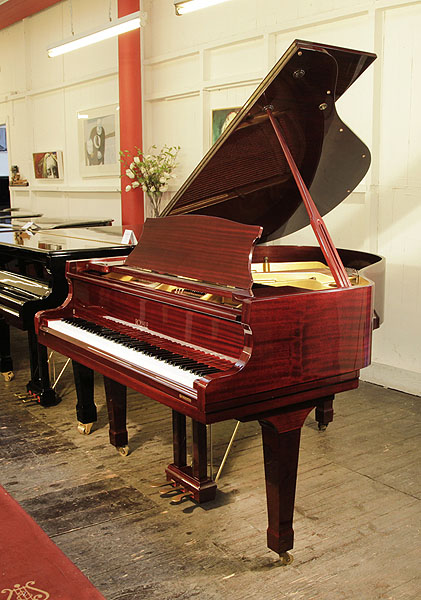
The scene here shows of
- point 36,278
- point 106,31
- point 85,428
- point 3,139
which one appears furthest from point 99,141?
point 85,428

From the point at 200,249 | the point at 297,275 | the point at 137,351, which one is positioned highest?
the point at 200,249

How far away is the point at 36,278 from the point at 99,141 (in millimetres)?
4296

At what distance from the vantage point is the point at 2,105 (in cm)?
1048

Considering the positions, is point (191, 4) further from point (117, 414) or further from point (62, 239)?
point (117, 414)

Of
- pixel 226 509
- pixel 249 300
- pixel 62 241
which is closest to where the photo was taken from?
pixel 249 300

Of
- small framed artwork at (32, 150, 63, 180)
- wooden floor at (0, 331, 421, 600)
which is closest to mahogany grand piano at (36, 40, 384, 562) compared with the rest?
wooden floor at (0, 331, 421, 600)

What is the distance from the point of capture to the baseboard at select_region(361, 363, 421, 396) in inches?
181

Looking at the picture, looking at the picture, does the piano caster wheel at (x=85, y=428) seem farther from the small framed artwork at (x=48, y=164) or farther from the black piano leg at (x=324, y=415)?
the small framed artwork at (x=48, y=164)

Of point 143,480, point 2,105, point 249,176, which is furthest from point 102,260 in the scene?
point 2,105

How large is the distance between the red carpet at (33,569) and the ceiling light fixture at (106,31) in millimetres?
4462

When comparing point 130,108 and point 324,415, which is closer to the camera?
point 324,415

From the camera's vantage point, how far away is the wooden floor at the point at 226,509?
2.36m

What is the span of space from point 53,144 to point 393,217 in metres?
6.03

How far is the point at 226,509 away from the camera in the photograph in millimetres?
2900
